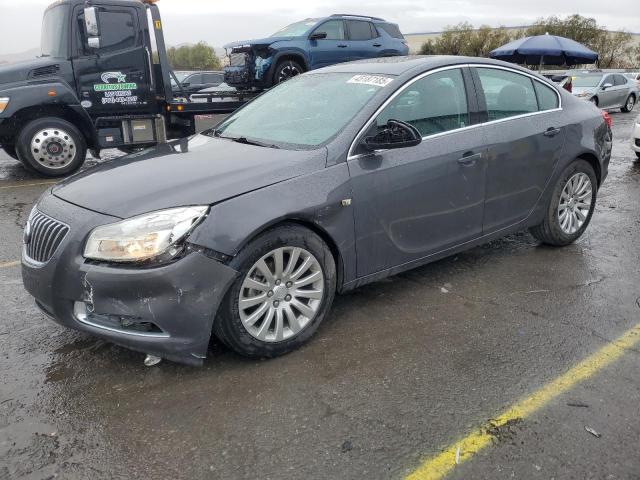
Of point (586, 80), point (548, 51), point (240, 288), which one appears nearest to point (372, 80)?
point (240, 288)

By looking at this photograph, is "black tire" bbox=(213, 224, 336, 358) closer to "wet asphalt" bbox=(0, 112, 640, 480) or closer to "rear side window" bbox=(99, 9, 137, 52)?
"wet asphalt" bbox=(0, 112, 640, 480)

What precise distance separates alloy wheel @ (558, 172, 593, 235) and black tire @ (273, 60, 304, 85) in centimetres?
696

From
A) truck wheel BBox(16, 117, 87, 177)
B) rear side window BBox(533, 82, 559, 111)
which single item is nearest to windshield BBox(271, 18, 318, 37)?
truck wheel BBox(16, 117, 87, 177)

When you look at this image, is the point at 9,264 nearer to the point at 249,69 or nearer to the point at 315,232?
the point at 315,232

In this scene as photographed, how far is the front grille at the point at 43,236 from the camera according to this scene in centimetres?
293

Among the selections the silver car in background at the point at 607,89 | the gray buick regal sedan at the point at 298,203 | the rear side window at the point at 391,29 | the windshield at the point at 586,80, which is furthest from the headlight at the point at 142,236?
the windshield at the point at 586,80

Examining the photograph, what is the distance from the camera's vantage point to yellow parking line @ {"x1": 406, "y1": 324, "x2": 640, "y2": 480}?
7.76 ft

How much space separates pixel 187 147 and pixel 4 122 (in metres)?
5.54

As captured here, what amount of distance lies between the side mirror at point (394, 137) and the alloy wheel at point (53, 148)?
251 inches

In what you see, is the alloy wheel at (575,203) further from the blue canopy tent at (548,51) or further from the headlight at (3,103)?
the blue canopy tent at (548,51)

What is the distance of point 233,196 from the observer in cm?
295

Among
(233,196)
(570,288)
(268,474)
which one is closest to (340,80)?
(233,196)

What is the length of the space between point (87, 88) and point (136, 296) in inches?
268

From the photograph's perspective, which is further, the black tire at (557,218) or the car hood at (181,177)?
the black tire at (557,218)
